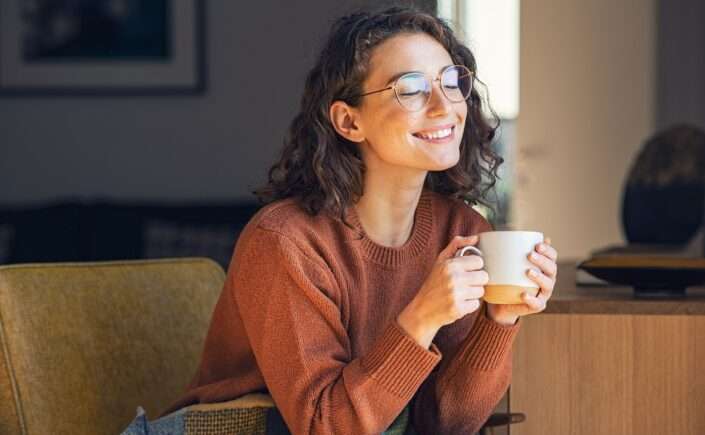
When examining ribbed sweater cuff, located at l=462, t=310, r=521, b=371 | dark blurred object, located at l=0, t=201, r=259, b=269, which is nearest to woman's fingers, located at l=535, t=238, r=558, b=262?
ribbed sweater cuff, located at l=462, t=310, r=521, b=371

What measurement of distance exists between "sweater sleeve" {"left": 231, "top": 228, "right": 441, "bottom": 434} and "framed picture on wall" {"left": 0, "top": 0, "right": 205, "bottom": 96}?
2.99 m

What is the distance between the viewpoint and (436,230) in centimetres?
179

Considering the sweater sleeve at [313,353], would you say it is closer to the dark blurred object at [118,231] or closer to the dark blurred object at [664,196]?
the dark blurred object at [664,196]

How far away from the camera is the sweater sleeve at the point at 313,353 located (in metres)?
1.49

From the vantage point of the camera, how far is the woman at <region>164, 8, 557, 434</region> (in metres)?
1.49

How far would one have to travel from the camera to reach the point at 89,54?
4535 mm

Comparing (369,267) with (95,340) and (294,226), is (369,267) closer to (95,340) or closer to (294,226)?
(294,226)

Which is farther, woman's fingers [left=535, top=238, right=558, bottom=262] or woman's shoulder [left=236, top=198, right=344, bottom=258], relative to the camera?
woman's shoulder [left=236, top=198, right=344, bottom=258]

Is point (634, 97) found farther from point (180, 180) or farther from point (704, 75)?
point (180, 180)

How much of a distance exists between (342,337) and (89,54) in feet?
10.5

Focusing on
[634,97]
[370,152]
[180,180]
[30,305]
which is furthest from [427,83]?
[634,97]

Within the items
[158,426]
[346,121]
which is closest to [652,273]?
[346,121]

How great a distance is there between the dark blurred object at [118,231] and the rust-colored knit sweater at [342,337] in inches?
91.2

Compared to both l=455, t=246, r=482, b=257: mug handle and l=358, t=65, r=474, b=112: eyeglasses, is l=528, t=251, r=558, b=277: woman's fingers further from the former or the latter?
l=358, t=65, r=474, b=112: eyeglasses
